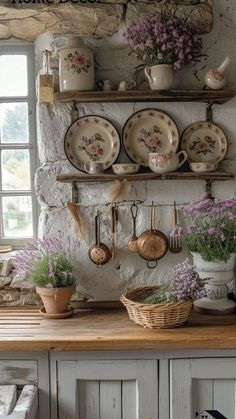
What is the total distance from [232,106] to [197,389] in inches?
47.8

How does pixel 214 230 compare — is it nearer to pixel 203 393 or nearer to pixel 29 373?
pixel 203 393

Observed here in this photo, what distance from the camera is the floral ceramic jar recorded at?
207 centimetres

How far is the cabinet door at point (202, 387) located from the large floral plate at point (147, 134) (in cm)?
89

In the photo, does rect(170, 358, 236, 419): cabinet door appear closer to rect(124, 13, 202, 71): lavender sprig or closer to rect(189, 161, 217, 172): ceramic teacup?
rect(189, 161, 217, 172): ceramic teacup

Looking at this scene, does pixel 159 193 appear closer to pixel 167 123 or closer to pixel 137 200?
pixel 137 200

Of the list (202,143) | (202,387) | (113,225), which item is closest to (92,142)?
(113,225)

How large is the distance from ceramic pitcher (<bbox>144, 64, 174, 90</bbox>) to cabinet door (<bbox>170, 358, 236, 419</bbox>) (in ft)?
3.65

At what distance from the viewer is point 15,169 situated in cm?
242

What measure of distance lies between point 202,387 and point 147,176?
2.84ft

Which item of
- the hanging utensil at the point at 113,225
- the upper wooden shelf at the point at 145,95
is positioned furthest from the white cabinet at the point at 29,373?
the upper wooden shelf at the point at 145,95

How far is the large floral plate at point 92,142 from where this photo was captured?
7.13ft

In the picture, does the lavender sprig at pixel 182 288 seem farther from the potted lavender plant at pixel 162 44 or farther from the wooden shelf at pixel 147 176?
the potted lavender plant at pixel 162 44

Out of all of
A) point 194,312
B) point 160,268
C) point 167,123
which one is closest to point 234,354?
point 194,312

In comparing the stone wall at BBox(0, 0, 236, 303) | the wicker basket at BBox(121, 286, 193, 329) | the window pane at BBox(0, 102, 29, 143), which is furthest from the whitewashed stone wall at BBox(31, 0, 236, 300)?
the wicker basket at BBox(121, 286, 193, 329)
